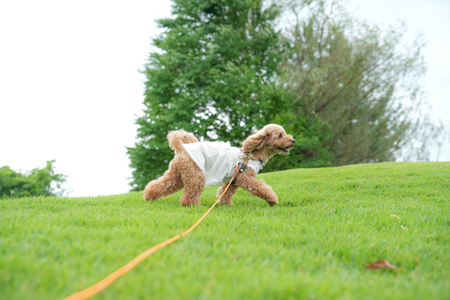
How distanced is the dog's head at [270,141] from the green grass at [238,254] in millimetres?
1233

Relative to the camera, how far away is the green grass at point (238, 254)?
73.2 inches

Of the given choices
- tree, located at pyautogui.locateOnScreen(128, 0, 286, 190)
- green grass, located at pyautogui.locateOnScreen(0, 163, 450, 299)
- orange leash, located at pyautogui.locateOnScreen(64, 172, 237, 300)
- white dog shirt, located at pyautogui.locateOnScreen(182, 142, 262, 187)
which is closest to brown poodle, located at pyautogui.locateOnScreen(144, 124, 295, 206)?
white dog shirt, located at pyautogui.locateOnScreen(182, 142, 262, 187)

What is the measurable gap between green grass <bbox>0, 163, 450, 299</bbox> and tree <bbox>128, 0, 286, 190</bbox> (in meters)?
11.5

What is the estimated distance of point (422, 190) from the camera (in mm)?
6516

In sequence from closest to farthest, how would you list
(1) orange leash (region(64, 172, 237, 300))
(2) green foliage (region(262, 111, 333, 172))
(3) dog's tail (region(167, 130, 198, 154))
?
(1) orange leash (region(64, 172, 237, 300)) < (3) dog's tail (region(167, 130, 198, 154)) < (2) green foliage (region(262, 111, 333, 172))

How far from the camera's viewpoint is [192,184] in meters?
5.07

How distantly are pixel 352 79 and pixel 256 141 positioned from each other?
691 inches

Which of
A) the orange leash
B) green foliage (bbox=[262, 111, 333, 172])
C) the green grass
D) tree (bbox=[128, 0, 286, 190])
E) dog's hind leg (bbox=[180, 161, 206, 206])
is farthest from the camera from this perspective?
green foliage (bbox=[262, 111, 333, 172])

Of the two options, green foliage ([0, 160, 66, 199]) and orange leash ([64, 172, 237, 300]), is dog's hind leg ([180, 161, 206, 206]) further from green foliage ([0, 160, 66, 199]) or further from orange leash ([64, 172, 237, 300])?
green foliage ([0, 160, 66, 199])

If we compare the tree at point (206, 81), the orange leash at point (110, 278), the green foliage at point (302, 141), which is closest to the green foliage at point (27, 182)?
the tree at point (206, 81)

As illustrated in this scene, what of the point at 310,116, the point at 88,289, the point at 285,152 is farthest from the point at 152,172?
the point at 88,289

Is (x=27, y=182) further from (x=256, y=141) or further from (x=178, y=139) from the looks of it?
(x=256, y=141)

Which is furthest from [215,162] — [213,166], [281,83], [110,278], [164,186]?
[281,83]

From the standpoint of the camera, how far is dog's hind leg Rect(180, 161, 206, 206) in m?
5.07
